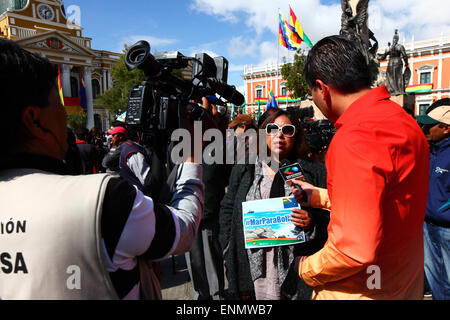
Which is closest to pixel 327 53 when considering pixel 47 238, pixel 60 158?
pixel 60 158

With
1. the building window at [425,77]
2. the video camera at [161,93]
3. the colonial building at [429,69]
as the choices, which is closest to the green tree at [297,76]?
the colonial building at [429,69]

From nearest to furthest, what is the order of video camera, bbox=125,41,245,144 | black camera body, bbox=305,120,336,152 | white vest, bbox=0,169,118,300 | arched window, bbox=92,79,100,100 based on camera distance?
white vest, bbox=0,169,118,300 < video camera, bbox=125,41,245,144 < black camera body, bbox=305,120,336,152 < arched window, bbox=92,79,100,100

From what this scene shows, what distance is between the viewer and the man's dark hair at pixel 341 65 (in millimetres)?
1215

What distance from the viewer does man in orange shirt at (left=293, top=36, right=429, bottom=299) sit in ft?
3.34

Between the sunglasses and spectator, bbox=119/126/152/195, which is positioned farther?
spectator, bbox=119/126/152/195

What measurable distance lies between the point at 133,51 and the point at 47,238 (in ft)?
Answer: 3.07

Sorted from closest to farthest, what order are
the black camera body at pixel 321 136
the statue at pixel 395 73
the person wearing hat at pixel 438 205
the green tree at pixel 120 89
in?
the person wearing hat at pixel 438 205 → the black camera body at pixel 321 136 → the statue at pixel 395 73 → the green tree at pixel 120 89

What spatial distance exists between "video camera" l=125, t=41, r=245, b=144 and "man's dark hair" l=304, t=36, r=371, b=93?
0.54 m

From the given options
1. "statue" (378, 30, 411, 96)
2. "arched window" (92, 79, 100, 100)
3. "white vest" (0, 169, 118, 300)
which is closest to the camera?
"white vest" (0, 169, 118, 300)

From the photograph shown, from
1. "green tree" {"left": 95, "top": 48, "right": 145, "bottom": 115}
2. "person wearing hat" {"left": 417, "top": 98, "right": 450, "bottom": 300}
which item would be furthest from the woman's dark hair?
"green tree" {"left": 95, "top": 48, "right": 145, "bottom": 115}

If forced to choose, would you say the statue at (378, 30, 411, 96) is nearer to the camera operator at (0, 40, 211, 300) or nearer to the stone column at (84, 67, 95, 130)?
the camera operator at (0, 40, 211, 300)

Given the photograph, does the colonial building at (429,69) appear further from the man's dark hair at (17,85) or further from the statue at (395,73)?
the man's dark hair at (17,85)

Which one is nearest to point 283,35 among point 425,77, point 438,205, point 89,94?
point 438,205

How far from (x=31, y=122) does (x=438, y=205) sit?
3.10 metres
